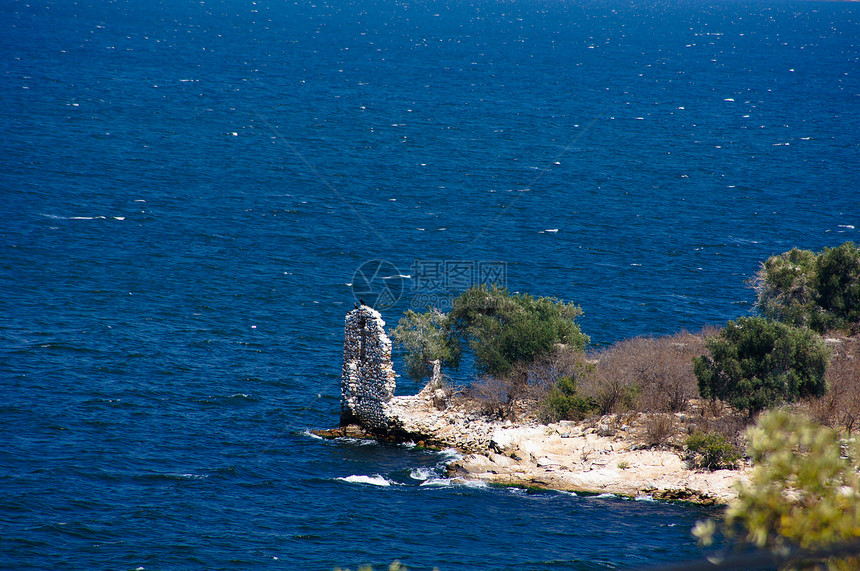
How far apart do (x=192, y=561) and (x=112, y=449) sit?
1246 centimetres

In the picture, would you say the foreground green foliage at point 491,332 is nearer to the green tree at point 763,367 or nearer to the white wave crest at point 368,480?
the green tree at point 763,367

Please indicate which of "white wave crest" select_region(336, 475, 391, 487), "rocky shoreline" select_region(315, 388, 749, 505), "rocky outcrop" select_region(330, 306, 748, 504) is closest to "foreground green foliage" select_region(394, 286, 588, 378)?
"rocky outcrop" select_region(330, 306, 748, 504)

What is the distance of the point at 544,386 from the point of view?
42156mm

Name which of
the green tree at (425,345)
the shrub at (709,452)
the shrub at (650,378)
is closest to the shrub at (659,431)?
the shrub at (709,452)

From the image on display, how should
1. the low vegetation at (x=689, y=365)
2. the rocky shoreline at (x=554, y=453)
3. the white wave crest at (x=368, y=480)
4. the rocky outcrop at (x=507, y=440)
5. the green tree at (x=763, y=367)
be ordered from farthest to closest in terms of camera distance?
the white wave crest at (x=368, y=480) < the green tree at (x=763, y=367) < the low vegetation at (x=689, y=365) < the rocky outcrop at (x=507, y=440) < the rocky shoreline at (x=554, y=453)

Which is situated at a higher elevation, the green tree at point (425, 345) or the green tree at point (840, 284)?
the green tree at point (840, 284)

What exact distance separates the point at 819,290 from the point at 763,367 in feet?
37.0

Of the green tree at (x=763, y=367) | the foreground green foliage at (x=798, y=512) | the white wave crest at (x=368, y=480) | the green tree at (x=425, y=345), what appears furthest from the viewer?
the green tree at (x=425, y=345)

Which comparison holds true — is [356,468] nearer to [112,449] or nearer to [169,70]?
[112,449]

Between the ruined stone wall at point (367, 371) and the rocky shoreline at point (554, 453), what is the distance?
0.52m

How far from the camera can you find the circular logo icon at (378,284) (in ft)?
210

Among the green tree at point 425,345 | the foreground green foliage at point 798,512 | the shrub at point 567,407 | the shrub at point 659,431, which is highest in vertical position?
the green tree at point 425,345

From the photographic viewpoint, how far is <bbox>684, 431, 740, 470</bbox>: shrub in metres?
33.7

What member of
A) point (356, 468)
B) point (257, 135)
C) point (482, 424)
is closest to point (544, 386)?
point (482, 424)
